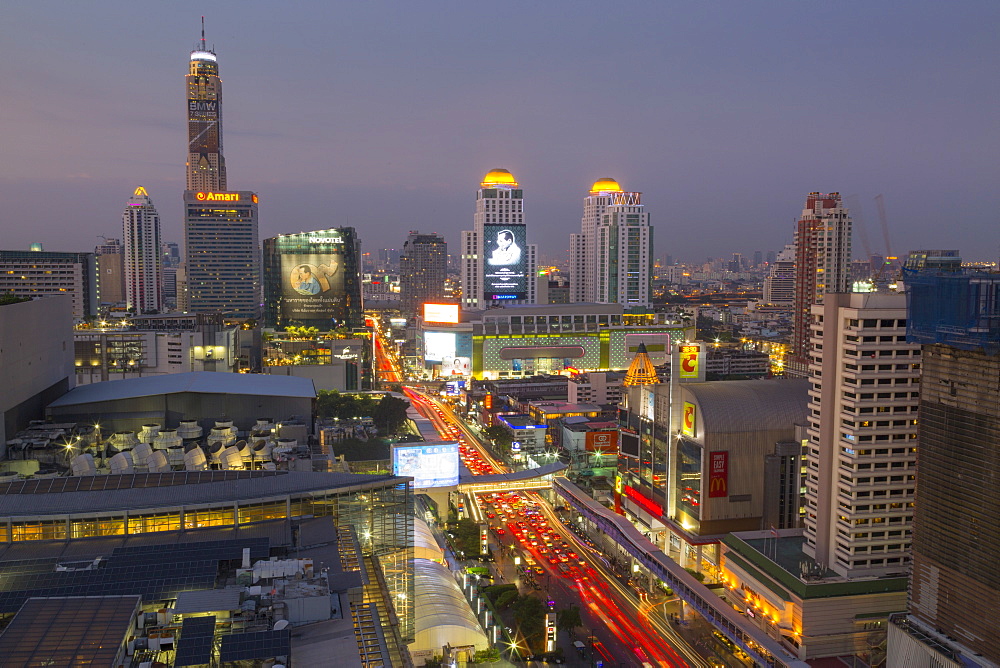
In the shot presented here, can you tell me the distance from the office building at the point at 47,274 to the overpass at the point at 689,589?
68457 mm

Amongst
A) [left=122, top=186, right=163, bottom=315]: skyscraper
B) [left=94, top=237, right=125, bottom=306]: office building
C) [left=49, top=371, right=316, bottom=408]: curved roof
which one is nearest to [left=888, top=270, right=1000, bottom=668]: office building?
[left=49, top=371, right=316, bottom=408]: curved roof

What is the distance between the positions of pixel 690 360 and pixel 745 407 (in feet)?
26.5

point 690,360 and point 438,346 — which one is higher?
point 690,360

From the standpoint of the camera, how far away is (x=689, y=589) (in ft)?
95.8

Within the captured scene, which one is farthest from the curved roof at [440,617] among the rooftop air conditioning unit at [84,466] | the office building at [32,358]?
the office building at [32,358]

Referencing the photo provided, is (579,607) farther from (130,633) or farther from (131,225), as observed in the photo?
(131,225)

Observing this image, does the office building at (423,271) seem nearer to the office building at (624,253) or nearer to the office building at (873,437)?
the office building at (624,253)

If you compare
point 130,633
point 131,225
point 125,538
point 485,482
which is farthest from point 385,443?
point 131,225

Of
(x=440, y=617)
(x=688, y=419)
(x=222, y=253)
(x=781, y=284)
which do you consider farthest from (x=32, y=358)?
(x=781, y=284)

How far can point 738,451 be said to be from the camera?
111 feet

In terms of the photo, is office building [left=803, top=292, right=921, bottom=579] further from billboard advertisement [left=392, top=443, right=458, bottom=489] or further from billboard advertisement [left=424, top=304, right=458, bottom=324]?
billboard advertisement [left=424, top=304, right=458, bottom=324]

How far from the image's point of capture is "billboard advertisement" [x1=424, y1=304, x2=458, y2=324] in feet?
279

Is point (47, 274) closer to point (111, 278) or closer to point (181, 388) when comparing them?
point (181, 388)

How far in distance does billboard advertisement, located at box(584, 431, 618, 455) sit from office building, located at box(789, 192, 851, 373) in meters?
41.5
